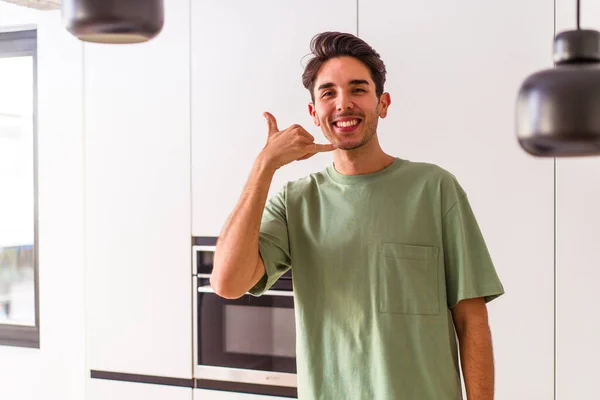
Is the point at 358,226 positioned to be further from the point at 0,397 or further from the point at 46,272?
the point at 0,397

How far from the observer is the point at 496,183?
7.82ft

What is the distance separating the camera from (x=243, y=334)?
9.03 ft

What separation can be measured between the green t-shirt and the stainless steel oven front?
1.02 meters

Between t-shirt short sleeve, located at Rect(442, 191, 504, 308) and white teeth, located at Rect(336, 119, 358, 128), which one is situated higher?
white teeth, located at Rect(336, 119, 358, 128)

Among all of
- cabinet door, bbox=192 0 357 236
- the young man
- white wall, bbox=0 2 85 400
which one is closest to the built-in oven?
cabinet door, bbox=192 0 357 236

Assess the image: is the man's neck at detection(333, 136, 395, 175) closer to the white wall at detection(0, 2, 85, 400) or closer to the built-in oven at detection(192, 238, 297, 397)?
the built-in oven at detection(192, 238, 297, 397)

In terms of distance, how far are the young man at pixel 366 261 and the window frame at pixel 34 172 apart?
1.90 meters

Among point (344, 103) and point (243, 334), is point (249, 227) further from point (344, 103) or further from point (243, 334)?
point (243, 334)

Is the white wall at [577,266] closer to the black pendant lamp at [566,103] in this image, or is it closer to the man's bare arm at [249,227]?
the man's bare arm at [249,227]

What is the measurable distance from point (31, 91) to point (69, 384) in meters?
1.32

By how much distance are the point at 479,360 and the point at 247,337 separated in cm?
131

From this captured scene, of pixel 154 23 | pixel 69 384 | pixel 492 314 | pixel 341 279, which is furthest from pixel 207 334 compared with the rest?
pixel 154 23

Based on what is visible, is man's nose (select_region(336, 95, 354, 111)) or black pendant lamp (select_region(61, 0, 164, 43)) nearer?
black pendant lamp (select_region(61, 0, 164, 43))

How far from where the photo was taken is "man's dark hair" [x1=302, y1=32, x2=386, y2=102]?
167 centimetres
